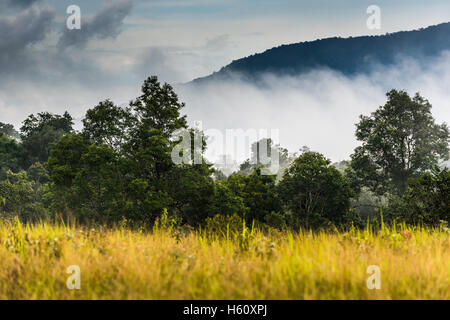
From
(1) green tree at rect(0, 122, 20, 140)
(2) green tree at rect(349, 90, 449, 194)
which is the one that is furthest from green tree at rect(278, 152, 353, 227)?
(1) green tree at rect(0, 122, 20, 140)

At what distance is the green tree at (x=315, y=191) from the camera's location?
3238 centimetres

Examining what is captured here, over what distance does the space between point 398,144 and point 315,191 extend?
30.5 feet

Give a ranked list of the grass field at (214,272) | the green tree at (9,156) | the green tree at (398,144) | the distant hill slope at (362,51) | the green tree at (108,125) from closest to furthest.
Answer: the grass field at (214,272), the green tree at (108,125), the green tree at (398,144), the green tree at (9,156), the distant hill slope at (362,51)

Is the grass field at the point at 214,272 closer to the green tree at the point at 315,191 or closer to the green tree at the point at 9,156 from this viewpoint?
the green tree at the point at 315,191

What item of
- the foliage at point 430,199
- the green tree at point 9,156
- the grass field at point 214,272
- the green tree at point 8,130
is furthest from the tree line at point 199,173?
the green tree at point 8,130

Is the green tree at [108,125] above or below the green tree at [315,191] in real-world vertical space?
above

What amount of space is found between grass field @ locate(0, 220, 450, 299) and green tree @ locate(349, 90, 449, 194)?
101 ft

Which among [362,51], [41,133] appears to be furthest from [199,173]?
[362,51]

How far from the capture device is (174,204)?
29891mm

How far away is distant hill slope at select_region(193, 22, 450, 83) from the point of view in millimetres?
106375

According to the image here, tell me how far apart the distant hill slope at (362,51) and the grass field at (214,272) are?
380 feet

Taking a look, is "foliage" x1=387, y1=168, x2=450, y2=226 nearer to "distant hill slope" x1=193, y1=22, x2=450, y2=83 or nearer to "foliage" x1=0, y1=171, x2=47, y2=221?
"foliage" x1=0, y1=171, x2=47, y2=221

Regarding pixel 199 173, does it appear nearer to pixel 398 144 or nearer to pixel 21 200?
pixel 398 144

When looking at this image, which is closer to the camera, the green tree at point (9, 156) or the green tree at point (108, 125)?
the green tree at point (108, 125)
